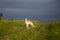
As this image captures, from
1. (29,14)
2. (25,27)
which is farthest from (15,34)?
(29,14)

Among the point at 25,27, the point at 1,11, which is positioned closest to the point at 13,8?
the point at 1,11

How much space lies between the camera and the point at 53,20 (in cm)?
282

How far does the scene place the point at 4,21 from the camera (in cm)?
273

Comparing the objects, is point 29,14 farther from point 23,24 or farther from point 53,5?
point 53,5

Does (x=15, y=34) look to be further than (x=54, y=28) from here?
No

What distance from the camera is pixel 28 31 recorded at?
2.71m

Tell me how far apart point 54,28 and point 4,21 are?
1037 mm

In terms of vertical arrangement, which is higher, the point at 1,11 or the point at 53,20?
the point at 1,11

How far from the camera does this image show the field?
2.61 metres

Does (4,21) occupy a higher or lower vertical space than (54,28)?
higher

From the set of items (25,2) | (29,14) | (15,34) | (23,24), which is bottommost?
(15,34)

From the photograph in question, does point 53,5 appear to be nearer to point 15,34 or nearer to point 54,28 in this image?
point 54,28

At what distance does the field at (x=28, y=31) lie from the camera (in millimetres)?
2611

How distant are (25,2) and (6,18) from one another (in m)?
0.52
